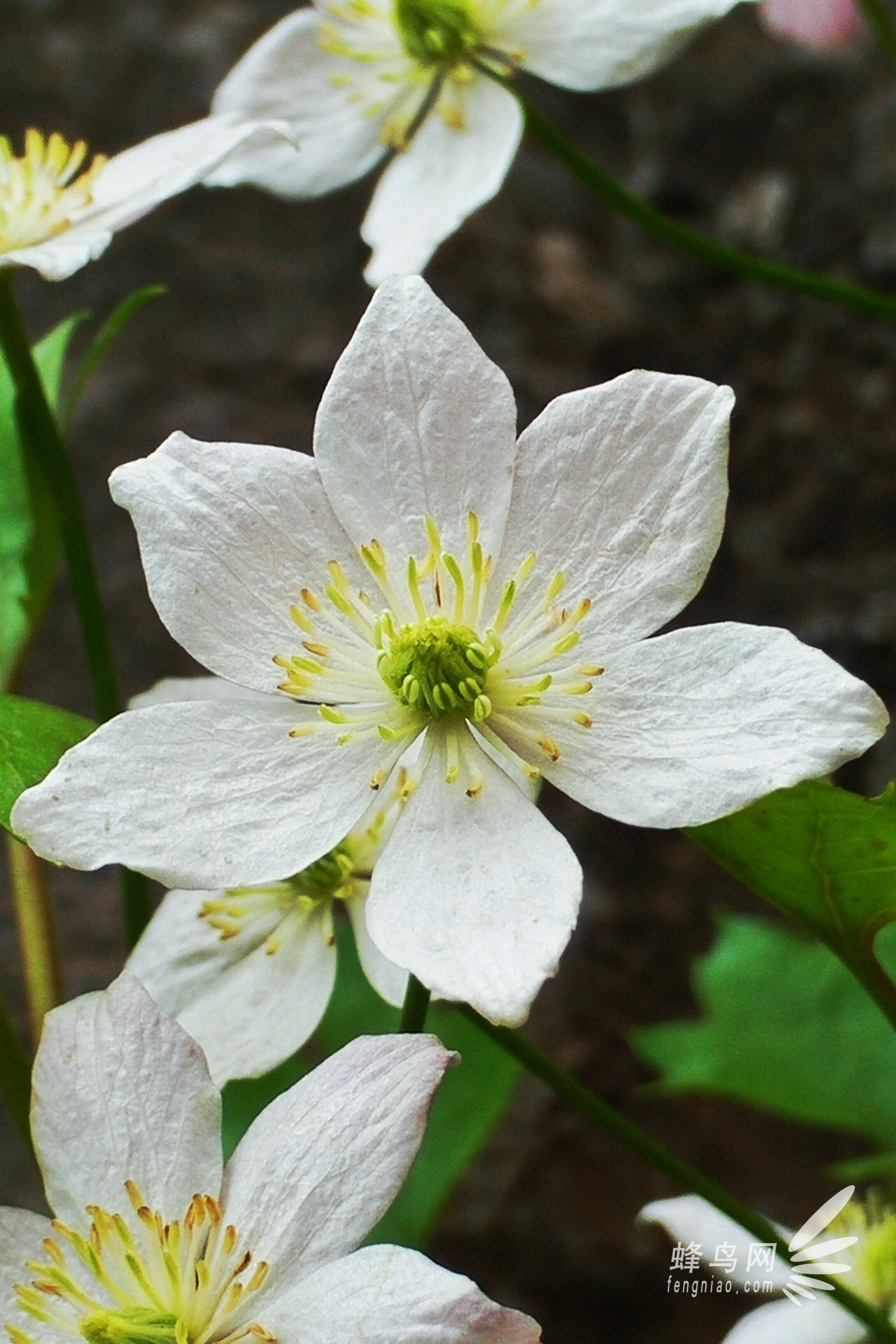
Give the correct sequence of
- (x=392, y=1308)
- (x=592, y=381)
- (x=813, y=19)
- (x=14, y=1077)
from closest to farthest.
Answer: (x=392, y=1308) → (x=14, y=1077) → (x=813, y=19) → (x=592, y=381)

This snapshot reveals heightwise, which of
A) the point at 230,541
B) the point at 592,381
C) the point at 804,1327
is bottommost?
the point at 804,1327

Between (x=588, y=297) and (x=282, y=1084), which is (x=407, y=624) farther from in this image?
(x=588, y=297)

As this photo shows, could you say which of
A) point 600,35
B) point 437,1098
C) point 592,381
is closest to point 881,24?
point 600,35

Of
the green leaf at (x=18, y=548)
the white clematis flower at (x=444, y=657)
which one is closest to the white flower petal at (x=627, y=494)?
the white clematis flower at (x=444, y=657)

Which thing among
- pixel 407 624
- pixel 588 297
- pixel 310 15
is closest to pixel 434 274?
pixel 588 297

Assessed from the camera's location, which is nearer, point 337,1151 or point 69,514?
point 337,1151

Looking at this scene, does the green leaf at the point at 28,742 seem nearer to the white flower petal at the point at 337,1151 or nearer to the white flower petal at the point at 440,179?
the white flower petal at the point at 337,1151

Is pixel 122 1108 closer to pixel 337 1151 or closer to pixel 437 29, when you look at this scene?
pixel 337 1151
